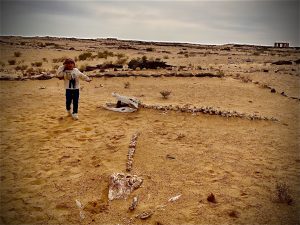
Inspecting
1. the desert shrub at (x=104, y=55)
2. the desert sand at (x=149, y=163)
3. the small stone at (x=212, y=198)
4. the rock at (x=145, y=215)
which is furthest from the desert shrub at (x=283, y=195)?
the desert shrub at (x=104, y=55)

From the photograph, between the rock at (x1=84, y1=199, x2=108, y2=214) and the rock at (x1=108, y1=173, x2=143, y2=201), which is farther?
the rock at (x1=108, y1=173, x2=143, y2=201)

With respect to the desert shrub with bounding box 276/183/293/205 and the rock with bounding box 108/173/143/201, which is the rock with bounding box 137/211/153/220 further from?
the desert shrub with bounding box 276/183/293/205

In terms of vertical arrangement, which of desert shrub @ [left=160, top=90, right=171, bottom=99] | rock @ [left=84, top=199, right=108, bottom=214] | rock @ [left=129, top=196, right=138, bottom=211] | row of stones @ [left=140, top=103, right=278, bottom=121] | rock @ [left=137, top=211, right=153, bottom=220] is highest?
desert shrub @ [left=160, top=90, right=171, bottom=99]

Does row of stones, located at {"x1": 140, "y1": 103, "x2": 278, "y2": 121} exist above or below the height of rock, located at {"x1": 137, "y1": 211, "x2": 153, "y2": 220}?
above

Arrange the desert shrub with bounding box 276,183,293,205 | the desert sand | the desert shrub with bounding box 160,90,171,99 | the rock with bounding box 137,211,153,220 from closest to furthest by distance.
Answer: the rock with bounding box 137,211,153,220 < the desert sand < the desert shrub with bounding box 276,183,293,205 < the desert shrub with bounding box 160,90,171,99

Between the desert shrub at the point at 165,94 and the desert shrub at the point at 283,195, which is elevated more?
the desert shrub at the point at 165,94

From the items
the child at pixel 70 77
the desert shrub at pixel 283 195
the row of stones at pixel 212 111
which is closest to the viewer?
the desert shrub at pixel 283 195

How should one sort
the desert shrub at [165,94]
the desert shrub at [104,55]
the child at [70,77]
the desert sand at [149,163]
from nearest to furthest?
the desert sand at [149,163] < the child at [70,77] < the desert shrub at [165,94] < the desert shrub at [104,55]

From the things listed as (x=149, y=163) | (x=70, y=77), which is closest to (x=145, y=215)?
(x=149, y=163)

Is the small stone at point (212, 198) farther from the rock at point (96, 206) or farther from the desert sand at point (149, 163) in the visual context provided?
the rock at point (96, 206)

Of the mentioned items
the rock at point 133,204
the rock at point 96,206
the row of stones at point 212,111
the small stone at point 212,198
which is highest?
the row of stones at point 212,111

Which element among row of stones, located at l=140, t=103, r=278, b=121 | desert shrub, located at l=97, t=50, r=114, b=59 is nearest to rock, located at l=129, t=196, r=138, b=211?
row of stones, located at l=140, t=103, r=278, b=121

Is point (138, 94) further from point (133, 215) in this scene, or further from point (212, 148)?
point (133, 215)

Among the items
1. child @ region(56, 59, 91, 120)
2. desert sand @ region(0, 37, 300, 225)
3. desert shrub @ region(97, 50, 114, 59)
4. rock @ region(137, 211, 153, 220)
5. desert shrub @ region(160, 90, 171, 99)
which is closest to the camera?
rock @ region(137, 211, 153, 220)
